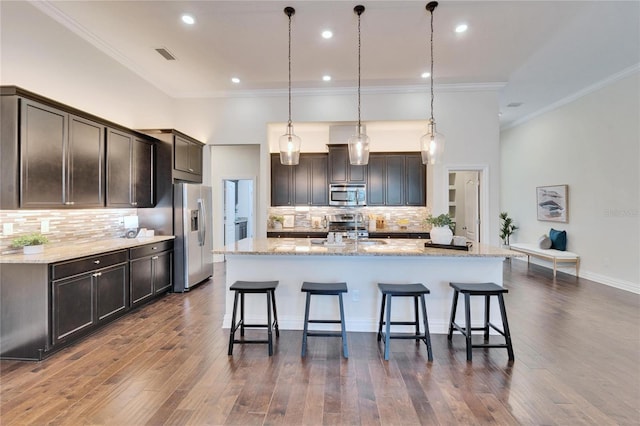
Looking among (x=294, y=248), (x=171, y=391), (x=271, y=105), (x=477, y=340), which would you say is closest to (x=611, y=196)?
(x=477, y=340)

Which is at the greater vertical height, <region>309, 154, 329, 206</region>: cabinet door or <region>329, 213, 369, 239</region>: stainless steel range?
<region>309, 154, 329, 206</region>: cabinet door

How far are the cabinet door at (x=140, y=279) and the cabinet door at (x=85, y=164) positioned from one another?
904 mm

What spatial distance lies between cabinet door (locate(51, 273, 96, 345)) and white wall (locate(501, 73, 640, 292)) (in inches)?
311

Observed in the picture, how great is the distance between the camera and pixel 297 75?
5.14 m

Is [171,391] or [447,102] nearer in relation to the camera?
[171,391]

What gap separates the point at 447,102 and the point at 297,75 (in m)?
2.84

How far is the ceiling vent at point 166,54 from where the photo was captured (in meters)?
4.34

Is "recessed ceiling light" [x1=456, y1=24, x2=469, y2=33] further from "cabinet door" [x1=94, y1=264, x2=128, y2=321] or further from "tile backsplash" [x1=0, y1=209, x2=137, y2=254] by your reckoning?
"tile backsplash" [x1=0, y1=209, x2=137, y2=254]

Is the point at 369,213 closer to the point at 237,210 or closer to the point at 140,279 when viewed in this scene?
the point at 237,210

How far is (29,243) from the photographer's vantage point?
9.80 ft

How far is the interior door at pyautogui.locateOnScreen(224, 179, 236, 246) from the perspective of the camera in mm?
7355

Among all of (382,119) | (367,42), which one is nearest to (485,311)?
(367,42)

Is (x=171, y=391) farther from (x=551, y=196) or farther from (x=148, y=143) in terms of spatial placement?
(x=551, y=196)

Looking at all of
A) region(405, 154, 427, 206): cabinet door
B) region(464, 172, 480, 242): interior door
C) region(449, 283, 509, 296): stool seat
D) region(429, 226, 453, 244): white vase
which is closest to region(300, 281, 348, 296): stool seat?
region(449, 283, 509, 296): stool seat
